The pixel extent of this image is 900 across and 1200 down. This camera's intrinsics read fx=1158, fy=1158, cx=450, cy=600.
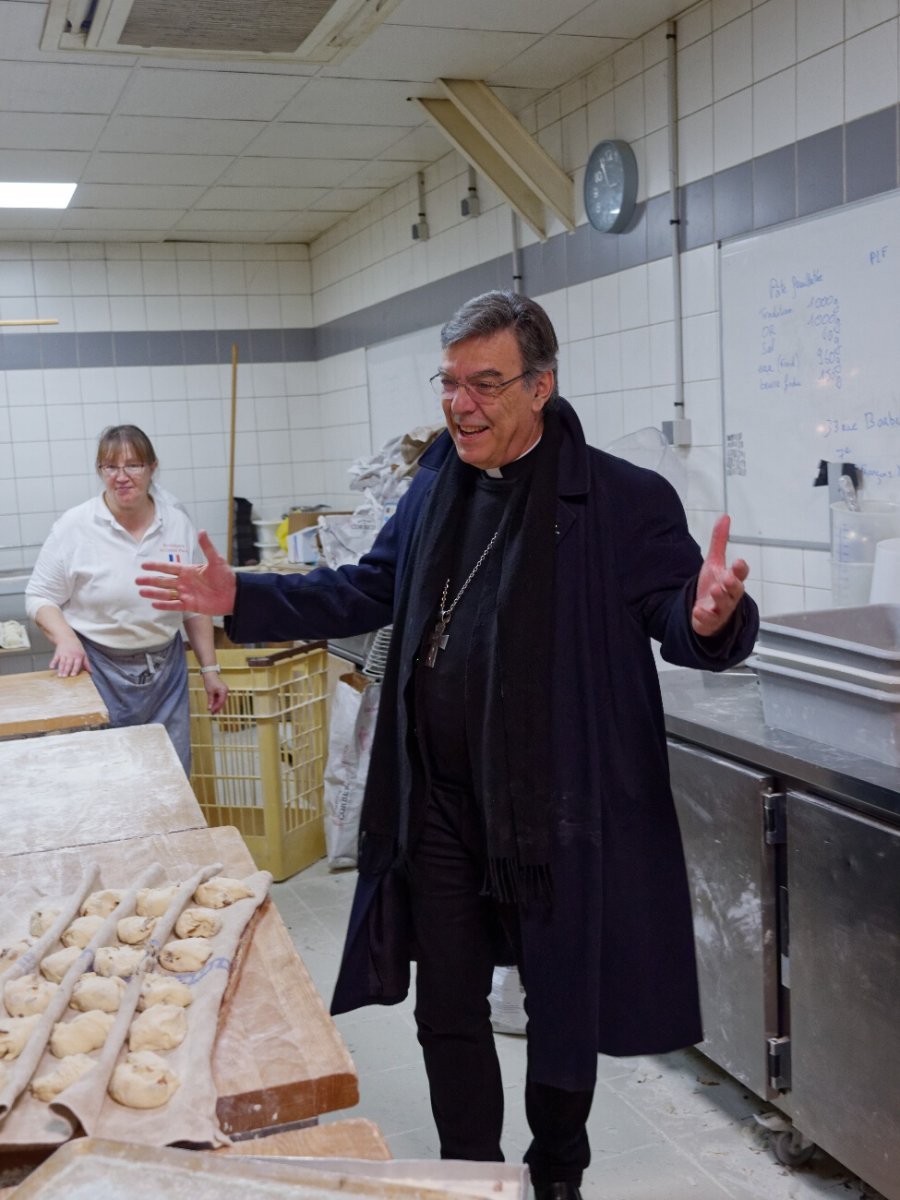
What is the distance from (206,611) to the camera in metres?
2.01

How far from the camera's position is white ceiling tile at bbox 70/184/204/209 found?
17.9 ft

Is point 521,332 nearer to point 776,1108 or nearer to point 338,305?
point 776,1108

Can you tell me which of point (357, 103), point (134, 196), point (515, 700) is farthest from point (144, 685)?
point (134, 196)

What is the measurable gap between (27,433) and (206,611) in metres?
5.23

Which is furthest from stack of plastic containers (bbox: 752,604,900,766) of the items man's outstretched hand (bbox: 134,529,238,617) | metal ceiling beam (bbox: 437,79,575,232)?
metal ceiling beam (bbox: 437,79,575,232)

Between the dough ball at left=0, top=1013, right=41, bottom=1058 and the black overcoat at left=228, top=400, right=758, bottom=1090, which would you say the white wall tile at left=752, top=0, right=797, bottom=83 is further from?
the dough ball at left=0, top=1013, right=41, bottom=1058

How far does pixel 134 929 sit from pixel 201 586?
0.67 meters

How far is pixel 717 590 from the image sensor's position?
170cm

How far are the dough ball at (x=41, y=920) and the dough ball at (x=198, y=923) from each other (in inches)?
7.1

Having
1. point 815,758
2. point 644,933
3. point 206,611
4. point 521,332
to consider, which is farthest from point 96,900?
point 815,758

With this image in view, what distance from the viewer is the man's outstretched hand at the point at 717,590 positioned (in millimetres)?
1690

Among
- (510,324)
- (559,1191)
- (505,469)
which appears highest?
(510,324)

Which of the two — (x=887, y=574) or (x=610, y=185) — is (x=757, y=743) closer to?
(x=887, y=574)

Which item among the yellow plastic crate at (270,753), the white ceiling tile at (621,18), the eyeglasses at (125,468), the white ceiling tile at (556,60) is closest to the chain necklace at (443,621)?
the eyeglasses at (125,468)
